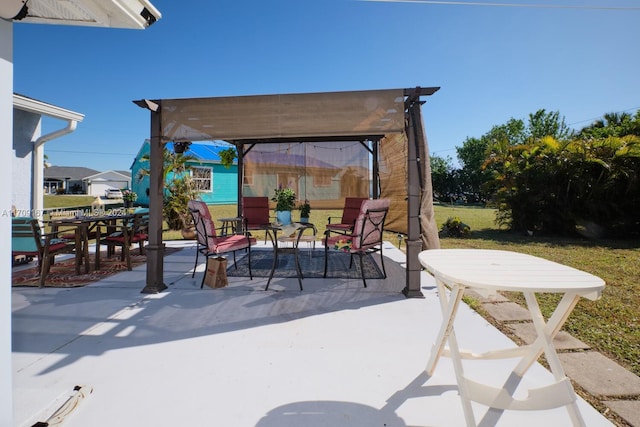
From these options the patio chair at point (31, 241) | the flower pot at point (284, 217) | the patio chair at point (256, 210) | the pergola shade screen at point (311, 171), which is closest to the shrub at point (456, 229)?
the pergola shade screen at point (311, 171)

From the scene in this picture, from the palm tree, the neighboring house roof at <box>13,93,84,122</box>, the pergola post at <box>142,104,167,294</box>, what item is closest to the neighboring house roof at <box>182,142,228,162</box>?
the palm tree

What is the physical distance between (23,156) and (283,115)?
5.38 meters

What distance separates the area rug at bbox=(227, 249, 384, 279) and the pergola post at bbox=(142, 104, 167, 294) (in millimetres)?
1065

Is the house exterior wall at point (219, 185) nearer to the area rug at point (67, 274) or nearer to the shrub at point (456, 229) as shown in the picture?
the area rug at point (67, 274)

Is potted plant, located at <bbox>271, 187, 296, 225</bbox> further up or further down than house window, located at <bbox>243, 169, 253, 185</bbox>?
further down

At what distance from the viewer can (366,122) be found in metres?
3.61

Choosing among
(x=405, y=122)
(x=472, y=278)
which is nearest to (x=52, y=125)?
(x=405, y=122)

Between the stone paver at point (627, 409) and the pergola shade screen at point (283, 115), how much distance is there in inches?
114

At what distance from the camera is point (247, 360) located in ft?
7.22

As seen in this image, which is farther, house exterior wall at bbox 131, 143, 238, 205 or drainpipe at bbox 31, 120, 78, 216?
house exterior wall at bbox 131, 143, 238, 205

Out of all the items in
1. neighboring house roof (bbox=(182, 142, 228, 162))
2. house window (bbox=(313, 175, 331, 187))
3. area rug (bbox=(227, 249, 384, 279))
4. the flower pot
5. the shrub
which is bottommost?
area rug (bbox=(227, 249, 384, 279))

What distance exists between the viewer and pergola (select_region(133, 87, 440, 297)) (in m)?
3.57

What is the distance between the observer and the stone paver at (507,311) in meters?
2.99

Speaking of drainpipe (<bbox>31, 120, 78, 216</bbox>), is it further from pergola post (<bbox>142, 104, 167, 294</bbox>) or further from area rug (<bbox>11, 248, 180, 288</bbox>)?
pergola post (<bbox>142, 104, 167, 294</bbox>)
